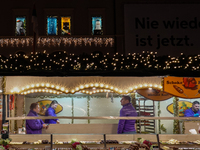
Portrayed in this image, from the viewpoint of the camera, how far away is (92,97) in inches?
543

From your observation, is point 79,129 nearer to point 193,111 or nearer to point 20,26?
point 193,111

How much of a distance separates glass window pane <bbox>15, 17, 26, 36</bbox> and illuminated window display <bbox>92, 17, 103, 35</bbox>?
16.2ft

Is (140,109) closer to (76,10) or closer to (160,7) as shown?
(160,7)

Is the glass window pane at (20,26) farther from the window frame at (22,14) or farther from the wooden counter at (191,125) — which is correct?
the wooden counter at (191,125)

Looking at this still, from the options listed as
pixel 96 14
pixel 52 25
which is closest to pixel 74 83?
pixel 52 25

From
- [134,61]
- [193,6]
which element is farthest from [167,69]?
[193,6]

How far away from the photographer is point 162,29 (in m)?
14.0

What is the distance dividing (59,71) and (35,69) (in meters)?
0.85

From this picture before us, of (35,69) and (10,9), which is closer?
(35,69)

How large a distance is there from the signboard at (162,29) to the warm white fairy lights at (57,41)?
2.49 meters

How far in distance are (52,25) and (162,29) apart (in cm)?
760

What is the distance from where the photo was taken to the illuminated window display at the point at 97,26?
16.6 meters

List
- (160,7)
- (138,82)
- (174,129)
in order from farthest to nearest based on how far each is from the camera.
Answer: (160,7) < (174,129) < (138,82)

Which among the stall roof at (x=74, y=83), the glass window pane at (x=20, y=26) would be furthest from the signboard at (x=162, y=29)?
the glass window pane at (x=20, y=26)
